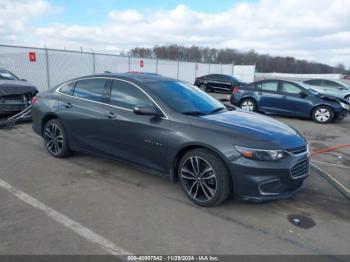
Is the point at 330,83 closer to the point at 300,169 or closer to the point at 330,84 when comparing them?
the point at 330,84

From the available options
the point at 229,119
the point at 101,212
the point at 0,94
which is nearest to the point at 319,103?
the point at 229,119

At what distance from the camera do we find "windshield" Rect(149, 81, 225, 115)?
4.14 metres

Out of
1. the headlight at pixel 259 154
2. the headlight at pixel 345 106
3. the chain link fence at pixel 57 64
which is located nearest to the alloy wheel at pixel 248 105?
the headlight at pixel 345 106

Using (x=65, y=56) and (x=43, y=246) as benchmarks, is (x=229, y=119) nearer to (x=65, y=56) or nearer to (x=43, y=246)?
(x=43, y=246)

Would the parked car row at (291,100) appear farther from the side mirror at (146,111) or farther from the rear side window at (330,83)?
the side mirror at (146,111)

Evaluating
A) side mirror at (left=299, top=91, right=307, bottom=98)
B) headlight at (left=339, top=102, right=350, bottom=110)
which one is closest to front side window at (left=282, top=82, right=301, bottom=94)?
side mirror at (left=299, top=91, right=307, bottom=98)

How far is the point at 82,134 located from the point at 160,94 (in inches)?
62.9

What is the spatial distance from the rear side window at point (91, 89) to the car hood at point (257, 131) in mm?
1823

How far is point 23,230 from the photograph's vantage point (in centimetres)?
307

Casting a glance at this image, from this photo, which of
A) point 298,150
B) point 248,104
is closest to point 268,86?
point 248,104

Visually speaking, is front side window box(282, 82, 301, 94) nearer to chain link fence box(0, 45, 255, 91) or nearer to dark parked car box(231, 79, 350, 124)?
dark parked car box(231, 79, 350, 124)

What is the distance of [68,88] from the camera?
5.28 metres

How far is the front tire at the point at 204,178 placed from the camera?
11.5ft

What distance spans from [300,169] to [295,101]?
8.09 m
